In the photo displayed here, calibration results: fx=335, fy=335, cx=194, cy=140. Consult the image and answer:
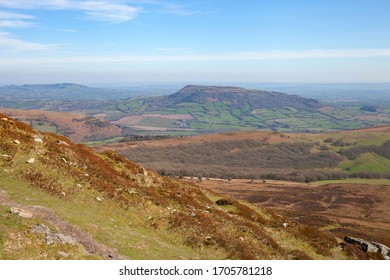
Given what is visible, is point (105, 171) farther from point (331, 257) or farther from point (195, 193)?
point (331, 257)

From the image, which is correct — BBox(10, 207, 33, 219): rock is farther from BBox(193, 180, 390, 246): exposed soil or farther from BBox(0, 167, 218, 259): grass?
BBox(193, 180, 390, 246): exposed soil

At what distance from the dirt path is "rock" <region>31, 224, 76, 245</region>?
72cm

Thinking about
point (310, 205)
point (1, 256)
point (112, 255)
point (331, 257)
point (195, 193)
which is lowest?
point (310, 205)

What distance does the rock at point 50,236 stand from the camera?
1920 cm

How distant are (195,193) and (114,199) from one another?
16.1 m

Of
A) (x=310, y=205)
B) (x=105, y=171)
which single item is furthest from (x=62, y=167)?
(x=310, y=205)

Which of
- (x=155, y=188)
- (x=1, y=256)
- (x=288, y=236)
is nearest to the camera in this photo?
(x=1, y=256)

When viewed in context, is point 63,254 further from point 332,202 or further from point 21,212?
point 332,202

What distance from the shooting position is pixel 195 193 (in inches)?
1713

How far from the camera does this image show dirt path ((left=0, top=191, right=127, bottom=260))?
19.9m

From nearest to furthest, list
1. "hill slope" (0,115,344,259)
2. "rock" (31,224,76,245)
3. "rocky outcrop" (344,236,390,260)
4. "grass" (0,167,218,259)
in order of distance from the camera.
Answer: "rock" (31,224,76,245) → "hill slope" (0,115,344,259) → "grass" (0,167,218,259) → "rocky outcrop" (344,236,390,260)

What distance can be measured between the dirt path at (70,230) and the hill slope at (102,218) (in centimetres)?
6

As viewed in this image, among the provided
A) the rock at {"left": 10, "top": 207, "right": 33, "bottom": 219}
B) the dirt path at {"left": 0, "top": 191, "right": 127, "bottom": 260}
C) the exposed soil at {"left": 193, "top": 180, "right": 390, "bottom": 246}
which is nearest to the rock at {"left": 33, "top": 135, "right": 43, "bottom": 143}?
the dirt path at {"left": 0, "top": 191, "right": 127, "bottom": 260}

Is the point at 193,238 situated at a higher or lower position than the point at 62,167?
lower
